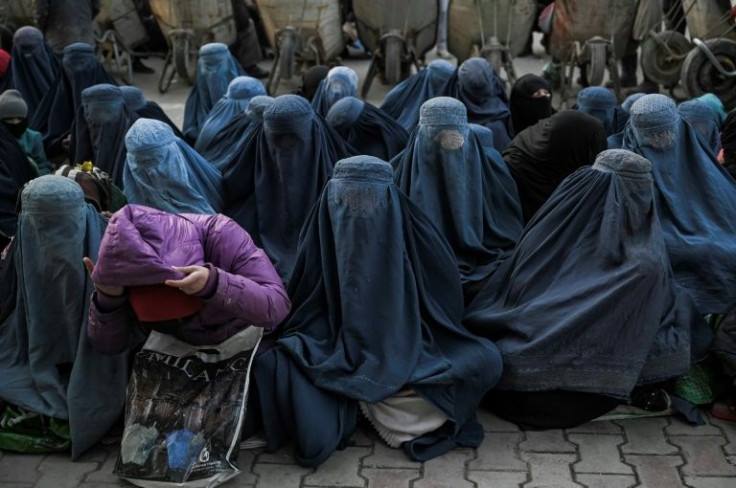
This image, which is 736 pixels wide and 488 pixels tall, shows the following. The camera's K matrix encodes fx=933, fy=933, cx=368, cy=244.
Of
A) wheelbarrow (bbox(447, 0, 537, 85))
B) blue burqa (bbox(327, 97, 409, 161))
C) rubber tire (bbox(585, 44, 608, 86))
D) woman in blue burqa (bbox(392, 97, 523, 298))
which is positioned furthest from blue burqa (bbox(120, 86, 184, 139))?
rubber tire (bbox(585, 44, 608, 86))

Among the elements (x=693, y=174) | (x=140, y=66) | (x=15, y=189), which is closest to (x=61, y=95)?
(x=15, y=189)

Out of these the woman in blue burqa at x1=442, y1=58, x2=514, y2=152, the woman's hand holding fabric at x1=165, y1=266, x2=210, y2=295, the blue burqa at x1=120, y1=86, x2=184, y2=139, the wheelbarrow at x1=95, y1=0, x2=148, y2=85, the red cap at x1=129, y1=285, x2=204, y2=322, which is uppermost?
the woman's hand holding fabric at x1=165, y1=266, x2=210, y2=295

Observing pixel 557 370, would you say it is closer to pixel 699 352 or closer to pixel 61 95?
pixel 699 352

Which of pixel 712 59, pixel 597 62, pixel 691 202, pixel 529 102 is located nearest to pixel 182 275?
pixel 691 202

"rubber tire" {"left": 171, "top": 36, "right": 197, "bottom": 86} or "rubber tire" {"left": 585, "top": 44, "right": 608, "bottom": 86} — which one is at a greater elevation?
"rubber tire" {"left": 585, "top": 44, "right": 608, "bottom": 86}

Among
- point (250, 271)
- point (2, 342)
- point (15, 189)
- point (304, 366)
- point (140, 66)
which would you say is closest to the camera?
point (250, 271)

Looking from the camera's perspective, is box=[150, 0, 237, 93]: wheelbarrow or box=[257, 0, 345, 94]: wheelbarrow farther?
box=[150, 0, 237, 93]: wheelbarrow

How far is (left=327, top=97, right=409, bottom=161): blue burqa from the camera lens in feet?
17.7

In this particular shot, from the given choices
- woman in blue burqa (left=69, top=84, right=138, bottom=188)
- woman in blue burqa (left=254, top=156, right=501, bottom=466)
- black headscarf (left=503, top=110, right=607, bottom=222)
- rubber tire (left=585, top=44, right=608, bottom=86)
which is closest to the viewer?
woman in blue burqa (left=254, top=156, right=501, bottom=466)

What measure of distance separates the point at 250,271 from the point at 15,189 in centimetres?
275

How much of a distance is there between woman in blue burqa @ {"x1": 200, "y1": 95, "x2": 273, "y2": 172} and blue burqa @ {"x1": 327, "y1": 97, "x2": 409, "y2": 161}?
410mm

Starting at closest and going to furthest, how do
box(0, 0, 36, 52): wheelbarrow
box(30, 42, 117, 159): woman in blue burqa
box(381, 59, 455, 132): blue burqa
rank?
box(381, 59, 455, 132): blue burqa
box(30, 42, 117, 159): woman in blue burqa
box(0, 0, 36, 52): wheelbarrow

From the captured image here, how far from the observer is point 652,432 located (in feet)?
12.2

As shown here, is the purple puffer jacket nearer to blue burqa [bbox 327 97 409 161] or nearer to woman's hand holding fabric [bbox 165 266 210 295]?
woman's hand holding fabric [bbox 165 266 210 295]
